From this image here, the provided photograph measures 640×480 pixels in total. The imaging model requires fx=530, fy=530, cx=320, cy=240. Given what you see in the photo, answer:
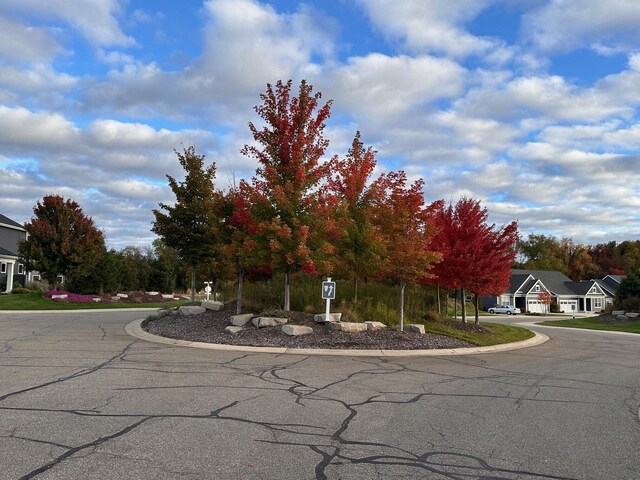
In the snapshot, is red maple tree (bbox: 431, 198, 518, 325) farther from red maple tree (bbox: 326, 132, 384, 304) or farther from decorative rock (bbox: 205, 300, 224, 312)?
decorative rock (bbox: 205, 300, 224, 312)


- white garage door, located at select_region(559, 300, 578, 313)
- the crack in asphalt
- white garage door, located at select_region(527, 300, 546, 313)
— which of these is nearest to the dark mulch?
the crack in asphalt

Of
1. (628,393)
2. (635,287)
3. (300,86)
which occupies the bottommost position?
(628,393)

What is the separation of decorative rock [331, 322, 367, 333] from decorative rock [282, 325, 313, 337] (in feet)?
2.58

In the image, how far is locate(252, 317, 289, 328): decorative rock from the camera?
52.9 feet

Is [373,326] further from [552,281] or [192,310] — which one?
[552,281]

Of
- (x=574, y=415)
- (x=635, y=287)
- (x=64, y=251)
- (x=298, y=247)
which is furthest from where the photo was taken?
(x=635, y=287)

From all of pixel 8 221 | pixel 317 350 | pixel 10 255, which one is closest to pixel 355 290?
pixel 317 350

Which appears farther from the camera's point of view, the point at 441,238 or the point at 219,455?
the point at 441,238

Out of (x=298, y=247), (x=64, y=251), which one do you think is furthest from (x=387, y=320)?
(x=64, y=251)

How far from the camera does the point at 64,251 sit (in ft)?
106

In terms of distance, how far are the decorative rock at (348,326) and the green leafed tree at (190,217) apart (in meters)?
7.48

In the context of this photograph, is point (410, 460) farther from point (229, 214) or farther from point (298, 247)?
point (229, 214)

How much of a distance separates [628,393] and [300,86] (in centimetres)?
1249

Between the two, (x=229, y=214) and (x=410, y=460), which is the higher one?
(x=229, y=214)
